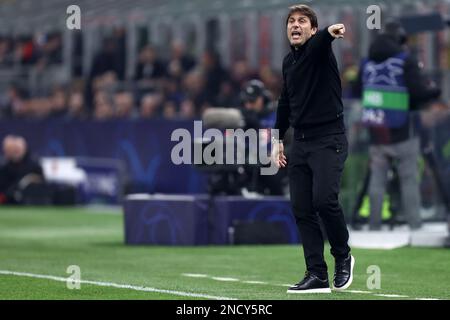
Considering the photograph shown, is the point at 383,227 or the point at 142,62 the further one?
the point at 142,62

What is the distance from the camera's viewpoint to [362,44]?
76.0ft

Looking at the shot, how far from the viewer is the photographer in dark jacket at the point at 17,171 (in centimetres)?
Result: 2780

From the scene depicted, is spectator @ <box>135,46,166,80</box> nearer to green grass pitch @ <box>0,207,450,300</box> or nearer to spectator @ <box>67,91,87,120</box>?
spectator @ <box>67,91,87,120</box>

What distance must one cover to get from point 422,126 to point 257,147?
2605 millimetres

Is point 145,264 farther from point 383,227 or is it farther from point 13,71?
point 13,71

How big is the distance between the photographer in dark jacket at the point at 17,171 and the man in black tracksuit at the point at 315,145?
17.0 m

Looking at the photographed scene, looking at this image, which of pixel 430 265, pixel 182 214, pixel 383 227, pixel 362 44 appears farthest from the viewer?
pixel 362 44

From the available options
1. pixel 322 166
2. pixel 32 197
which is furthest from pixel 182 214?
pixel 32 197

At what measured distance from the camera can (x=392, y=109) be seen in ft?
59.3

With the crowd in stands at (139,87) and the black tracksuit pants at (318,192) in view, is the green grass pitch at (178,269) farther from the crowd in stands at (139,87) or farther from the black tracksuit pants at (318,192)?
the crowd in stands at (139,87)

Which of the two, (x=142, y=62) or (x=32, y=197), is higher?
(x=142, y=62)

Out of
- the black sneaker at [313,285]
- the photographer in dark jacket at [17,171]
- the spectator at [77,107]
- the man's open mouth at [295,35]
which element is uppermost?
the man's open mouth at [295,35]

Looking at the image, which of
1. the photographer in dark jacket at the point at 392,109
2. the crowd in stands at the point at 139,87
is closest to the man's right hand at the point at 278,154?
the photographer in dark jacket at the point at 392,109

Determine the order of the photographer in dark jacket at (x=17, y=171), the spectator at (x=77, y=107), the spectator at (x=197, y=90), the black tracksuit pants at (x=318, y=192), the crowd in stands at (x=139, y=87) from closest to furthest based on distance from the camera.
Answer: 1. the black tracksuit pants at (x=318, y=192)
2. the crowd in stands at (x=139, y=87)
3. the spectator at (x=197, y=90)
4. the photographer in dark jacket at (x=17, y=171)
5. the spectator at (x=77, y=107)
